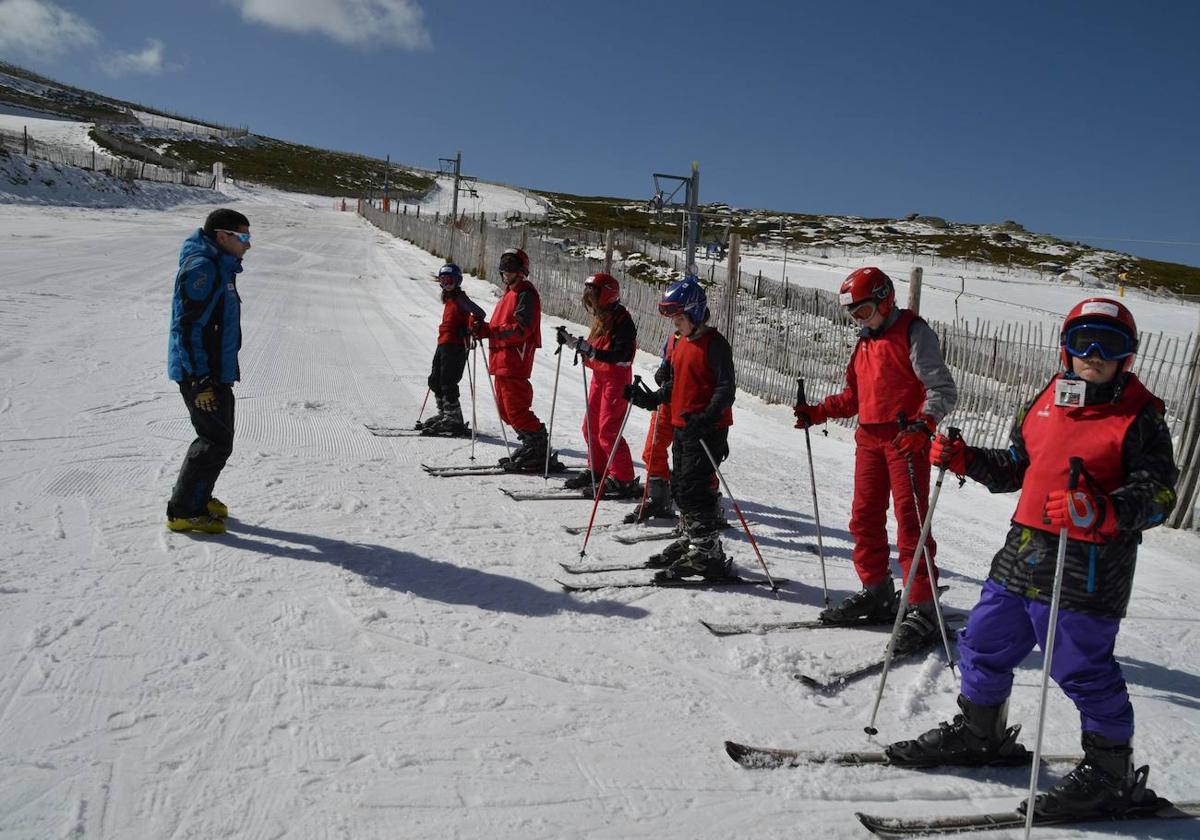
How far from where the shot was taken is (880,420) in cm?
414

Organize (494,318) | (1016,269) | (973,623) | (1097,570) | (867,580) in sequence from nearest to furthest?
(1097,570) → (973,623) → (867,580) → (494,318) → (1016,269)

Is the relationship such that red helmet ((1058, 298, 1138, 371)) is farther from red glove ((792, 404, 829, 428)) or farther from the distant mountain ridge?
the distant mountain ridge

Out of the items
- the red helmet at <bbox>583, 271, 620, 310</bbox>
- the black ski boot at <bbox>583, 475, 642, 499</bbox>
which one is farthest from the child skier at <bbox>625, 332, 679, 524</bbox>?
the red helmet at <bbox>583, 271, 620, 310</bbox>

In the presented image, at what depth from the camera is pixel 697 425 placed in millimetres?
4855

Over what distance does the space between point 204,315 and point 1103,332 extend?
4700 mm

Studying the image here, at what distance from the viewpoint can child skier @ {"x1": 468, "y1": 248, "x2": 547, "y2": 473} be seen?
7160mm

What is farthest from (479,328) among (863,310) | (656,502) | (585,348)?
(863,310)

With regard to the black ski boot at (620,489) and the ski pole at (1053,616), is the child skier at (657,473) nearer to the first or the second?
the black ski boot at (620,489)

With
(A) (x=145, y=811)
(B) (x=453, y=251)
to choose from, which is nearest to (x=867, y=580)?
(A) (x=145, y=811)

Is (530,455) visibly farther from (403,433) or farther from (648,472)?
(403,433)

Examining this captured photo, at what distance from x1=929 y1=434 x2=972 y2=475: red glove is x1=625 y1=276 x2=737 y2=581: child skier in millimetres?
1826

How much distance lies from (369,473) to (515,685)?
12.0 ft

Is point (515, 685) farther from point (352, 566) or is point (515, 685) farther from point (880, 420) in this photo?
point (880, 420)

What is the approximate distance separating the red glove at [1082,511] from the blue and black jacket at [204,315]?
14.8 feet
